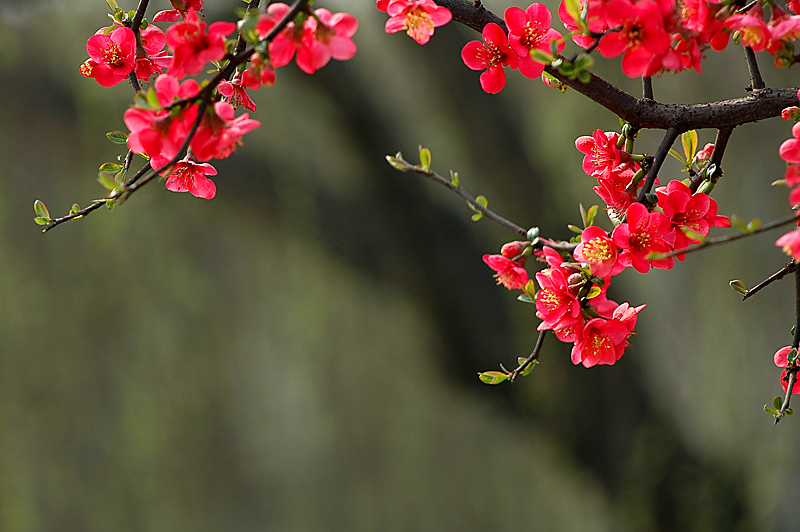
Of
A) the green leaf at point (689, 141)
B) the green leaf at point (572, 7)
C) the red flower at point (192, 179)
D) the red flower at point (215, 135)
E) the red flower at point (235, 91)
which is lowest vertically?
the green leaf at point (689, 141)

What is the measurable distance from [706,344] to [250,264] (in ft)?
3.39

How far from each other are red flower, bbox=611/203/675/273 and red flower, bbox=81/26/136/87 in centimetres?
25

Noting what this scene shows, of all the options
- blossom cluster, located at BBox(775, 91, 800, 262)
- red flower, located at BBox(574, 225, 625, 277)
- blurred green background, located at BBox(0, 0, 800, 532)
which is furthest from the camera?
blurred green background, located at BBox(0, 0, 800, 532)

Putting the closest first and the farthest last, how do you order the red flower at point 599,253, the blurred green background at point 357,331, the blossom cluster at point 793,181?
1. the blossom cluster at point 793,181
2. the red flower at point 599,253
3. the blurred green background at point 357,331

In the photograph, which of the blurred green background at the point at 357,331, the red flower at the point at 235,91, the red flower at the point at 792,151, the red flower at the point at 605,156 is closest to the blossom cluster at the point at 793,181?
the red flower at the point at 792,151

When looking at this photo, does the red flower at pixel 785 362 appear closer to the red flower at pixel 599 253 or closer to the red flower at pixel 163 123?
the red flower at pixel 599 253

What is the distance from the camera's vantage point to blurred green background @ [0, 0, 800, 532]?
1217 millimetres

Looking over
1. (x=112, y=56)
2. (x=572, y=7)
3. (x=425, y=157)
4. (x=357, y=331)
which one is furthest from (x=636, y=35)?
(x=357, y=331)

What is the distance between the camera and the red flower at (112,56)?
31 cm

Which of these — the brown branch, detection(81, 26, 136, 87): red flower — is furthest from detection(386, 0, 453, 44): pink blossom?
detection(81, 26, 136, 87): red flower

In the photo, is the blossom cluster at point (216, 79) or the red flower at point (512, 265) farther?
the red flower at point (512, 265)

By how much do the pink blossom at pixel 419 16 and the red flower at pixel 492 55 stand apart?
0.03 meters

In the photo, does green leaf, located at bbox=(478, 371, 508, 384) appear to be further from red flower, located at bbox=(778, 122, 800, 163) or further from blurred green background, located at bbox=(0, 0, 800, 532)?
blurred green background, located at bbox=(0, 0, 800, 532)

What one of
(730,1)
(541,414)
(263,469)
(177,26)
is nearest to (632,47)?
(730,1)
